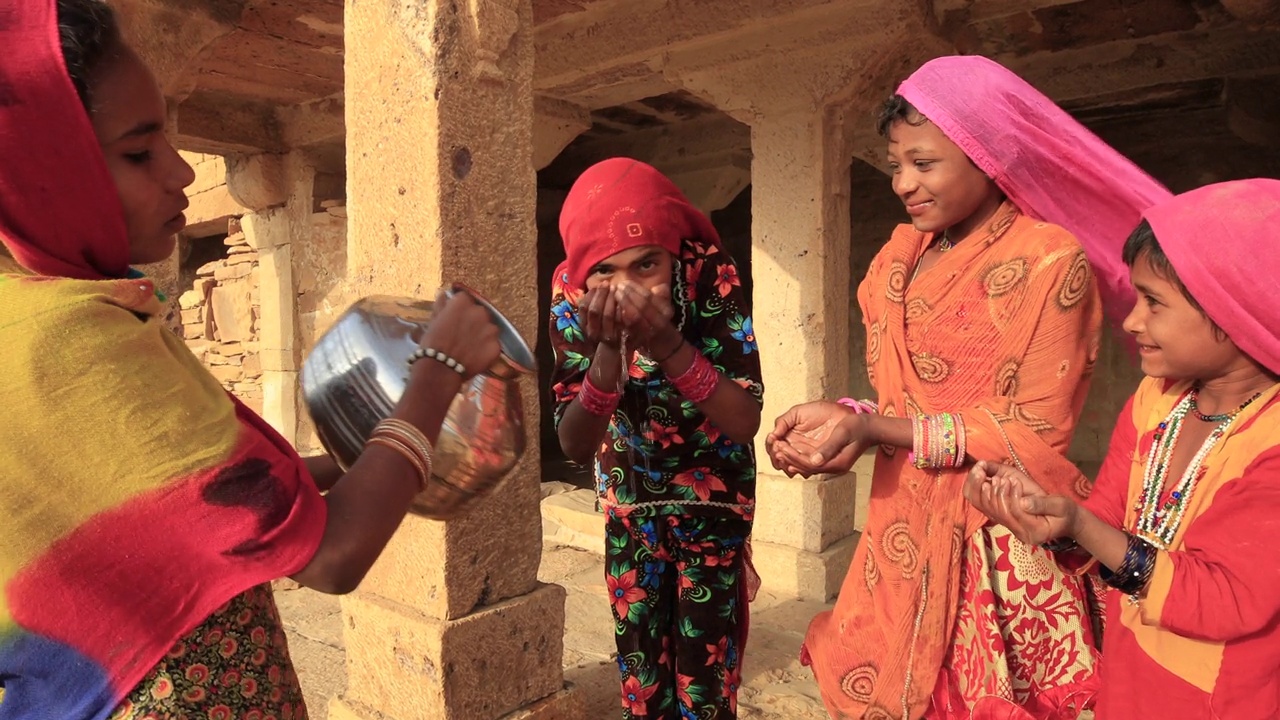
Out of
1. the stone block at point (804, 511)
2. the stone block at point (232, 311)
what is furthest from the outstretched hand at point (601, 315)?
the stone block at point (232, 311)

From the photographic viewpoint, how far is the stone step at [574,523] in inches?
207

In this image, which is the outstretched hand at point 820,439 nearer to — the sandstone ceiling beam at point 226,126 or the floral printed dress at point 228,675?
the floral printed dress at point 228,675

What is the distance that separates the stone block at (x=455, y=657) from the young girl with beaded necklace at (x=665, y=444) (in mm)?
360

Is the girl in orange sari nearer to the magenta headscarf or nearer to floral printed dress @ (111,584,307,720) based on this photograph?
the magenta headscarf

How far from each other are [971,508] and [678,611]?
0.84 meters

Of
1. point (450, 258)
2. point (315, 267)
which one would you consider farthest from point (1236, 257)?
point (315, 267)

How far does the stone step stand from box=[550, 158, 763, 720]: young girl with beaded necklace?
307cm

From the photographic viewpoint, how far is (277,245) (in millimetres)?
6625

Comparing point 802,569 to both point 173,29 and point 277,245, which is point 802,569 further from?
point 277,245

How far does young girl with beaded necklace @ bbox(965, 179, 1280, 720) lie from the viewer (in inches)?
45.8

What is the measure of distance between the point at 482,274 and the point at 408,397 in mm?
1165

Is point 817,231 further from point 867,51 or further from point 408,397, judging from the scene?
point 408,397

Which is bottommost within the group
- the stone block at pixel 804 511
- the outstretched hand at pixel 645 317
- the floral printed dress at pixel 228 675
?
the stone block at pixel 804 511

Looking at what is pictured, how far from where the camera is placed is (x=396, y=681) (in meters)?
2.26
